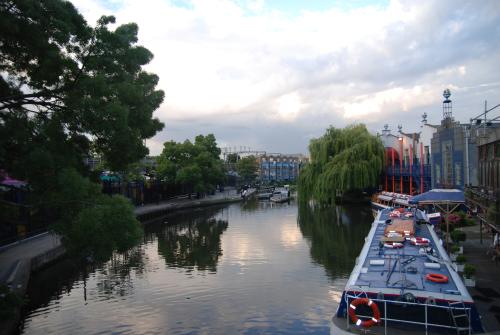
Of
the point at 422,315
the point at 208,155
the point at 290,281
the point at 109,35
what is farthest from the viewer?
the point at 208,155

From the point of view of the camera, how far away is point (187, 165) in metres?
62.4

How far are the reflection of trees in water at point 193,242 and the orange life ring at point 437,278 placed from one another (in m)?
12.6

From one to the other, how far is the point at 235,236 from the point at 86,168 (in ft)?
70.1

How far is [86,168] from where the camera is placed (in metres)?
13.4

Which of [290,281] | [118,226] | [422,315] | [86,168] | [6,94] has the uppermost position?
[6,94]

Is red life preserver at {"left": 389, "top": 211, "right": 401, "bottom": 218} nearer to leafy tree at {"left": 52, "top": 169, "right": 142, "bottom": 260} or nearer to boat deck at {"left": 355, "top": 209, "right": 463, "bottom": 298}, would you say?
boat deck at {"left": 355, "top": 209, "right": 463, "bottom": 298}

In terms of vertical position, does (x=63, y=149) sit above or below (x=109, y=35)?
below

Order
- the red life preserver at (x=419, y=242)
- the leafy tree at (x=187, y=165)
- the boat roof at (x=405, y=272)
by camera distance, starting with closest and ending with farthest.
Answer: the boat roof at (x=405, y=272)
the red life preserver at (x=419, y=242)
the leafy tree at (x=187, y=165)

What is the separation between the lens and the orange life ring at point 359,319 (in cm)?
1008

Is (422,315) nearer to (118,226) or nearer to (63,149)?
(118,226)

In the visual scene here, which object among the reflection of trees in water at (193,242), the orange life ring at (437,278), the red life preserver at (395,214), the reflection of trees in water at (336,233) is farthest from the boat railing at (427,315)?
the reflection of trees in water at (193,242)

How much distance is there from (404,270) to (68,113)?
898cm

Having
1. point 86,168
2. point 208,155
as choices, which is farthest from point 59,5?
point 208,155

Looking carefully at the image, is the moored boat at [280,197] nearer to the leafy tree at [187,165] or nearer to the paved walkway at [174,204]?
the paved walkway at [174,204]
